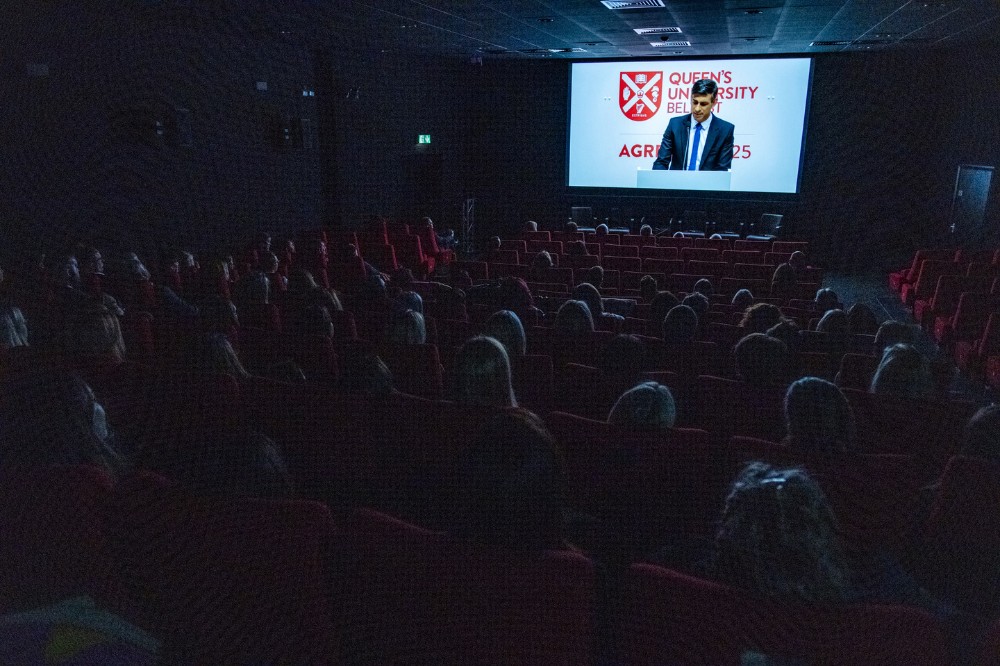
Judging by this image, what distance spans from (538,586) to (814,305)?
17.6 ft

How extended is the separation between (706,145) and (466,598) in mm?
13656

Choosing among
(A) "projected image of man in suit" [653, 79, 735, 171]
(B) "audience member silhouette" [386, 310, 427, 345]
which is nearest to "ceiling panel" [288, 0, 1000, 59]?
(A) "projected image of man in suit" [653, 79, 735, 171]

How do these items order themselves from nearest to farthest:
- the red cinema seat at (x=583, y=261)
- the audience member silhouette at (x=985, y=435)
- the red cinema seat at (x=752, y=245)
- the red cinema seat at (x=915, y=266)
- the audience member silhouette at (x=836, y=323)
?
the audience member silhouette at (x=985, y=435)
the audience member silhouette at (x=836, y=323)
the red cinema seat at (x=583, y=261)
the red cinema seat at (x=915, y=266)
the red cinema seat at (x=752, y=245)

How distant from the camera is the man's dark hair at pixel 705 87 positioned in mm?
13273

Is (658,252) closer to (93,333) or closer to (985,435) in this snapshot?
(985,435)

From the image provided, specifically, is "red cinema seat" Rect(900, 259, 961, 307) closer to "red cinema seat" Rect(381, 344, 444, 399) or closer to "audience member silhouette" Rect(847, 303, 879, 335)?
"audience member silhouette" Rect(847, 303, 879, 335)

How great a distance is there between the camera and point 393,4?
7.55 meters

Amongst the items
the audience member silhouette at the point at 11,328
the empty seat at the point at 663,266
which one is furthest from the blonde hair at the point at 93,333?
the empty seat at the point at 663,266

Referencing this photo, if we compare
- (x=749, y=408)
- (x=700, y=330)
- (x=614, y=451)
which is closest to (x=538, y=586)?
(x=614, y=451)

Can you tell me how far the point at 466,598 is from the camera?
1.47 metres

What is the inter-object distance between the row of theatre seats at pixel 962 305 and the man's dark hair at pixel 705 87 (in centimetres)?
596

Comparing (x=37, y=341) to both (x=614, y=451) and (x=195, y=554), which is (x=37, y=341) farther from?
(x=614, y=451)

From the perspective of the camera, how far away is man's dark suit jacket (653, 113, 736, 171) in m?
13.5

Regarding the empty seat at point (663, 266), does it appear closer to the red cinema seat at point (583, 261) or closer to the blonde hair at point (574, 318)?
the red cinema seat at point (583, 261)
